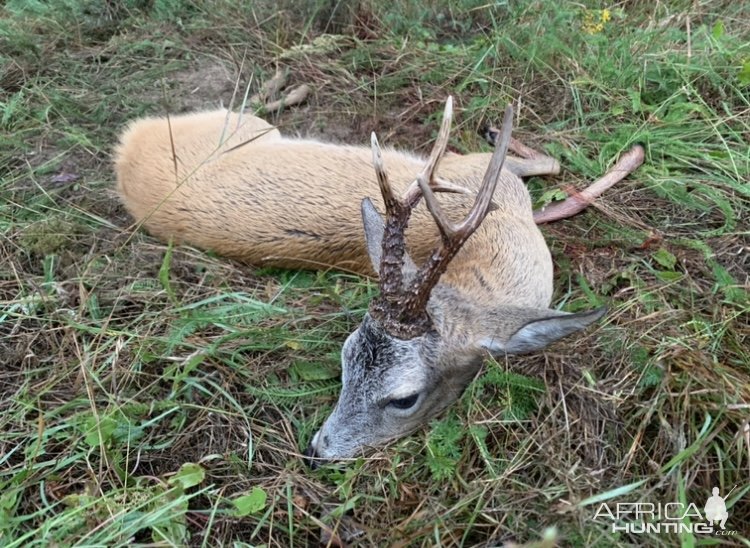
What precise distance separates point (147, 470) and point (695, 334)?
8.56 feet

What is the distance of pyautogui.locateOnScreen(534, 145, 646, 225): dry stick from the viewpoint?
3.91 m

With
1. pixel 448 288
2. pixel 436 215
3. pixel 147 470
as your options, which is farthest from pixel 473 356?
pixel 147 470

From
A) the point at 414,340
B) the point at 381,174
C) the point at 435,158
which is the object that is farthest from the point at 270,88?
the point at 414,340

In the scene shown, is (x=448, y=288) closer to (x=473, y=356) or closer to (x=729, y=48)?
(x=473, y=356)

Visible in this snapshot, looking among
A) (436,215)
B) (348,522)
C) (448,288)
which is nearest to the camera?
(436,215)

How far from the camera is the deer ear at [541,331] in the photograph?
7.62 feet

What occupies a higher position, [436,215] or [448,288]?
[436,215]

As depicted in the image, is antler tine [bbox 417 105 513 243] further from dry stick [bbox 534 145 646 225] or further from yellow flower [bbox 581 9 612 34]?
yellow flower [bbox 581 9 612 34]

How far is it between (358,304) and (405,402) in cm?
84

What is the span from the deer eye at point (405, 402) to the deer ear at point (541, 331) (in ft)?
1.29

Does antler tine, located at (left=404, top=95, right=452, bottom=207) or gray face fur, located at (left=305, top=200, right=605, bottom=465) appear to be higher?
antler tine, located at (left=404, top=95, right=452, bottom=207)

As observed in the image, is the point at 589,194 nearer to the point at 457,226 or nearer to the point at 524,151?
the point at 524,151

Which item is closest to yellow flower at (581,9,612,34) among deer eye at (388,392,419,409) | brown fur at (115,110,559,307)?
brown fur at (115,110,559,307)

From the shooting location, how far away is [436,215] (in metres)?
2.25
